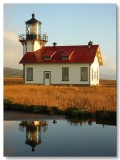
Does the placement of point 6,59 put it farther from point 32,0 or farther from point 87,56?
point 87,56

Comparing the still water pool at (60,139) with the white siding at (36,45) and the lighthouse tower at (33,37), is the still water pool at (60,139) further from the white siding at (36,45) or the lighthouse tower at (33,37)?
the white siding at (36,45)

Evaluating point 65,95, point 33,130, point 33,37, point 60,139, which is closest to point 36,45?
point 33,37

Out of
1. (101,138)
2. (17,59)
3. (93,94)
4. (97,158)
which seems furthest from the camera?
(93,94)

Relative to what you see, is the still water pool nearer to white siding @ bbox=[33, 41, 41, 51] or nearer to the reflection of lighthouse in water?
the reflection of lighthouse in water

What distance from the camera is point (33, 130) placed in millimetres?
4383

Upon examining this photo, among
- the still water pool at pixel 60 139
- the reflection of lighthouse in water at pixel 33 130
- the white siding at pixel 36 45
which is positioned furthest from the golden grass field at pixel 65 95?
the white siding at pixel 36 45

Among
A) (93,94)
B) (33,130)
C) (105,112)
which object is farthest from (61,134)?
(93,94)

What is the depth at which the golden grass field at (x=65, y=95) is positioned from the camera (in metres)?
4.87

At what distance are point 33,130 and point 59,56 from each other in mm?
3856

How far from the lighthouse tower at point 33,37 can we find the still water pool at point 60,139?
1.41m

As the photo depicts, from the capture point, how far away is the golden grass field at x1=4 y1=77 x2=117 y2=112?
4871 millimetres

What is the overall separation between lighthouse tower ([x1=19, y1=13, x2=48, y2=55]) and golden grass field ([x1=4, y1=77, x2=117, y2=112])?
626 millimetres

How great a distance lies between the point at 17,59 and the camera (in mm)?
5051

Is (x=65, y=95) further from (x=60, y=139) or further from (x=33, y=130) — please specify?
(x=60, y=139)
